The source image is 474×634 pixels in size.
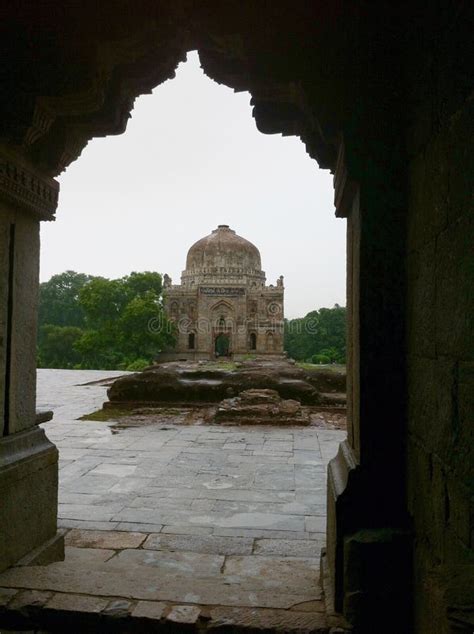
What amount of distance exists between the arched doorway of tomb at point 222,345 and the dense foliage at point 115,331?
557 cm

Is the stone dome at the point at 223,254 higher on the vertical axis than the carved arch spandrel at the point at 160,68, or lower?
higher

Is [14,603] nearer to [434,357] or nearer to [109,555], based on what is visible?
[109,555]

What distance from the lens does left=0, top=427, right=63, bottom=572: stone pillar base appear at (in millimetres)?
2461

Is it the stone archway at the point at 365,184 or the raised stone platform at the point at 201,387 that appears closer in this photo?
the stone archway at the point at 365,184

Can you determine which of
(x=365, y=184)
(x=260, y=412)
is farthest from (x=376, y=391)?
(x=260, y=412)

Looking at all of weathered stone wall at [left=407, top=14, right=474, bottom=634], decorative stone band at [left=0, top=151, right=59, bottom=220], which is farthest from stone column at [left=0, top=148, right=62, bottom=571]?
weathered stone wall at [left=407, top=14, right=474, bottom=634]

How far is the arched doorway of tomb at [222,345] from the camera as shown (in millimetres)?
40822

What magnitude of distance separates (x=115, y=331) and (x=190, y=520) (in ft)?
97.2

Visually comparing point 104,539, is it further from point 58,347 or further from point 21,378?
point 58,347

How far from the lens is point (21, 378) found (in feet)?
9.13

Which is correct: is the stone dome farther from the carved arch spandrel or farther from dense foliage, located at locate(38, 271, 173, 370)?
the carved arch spandrel

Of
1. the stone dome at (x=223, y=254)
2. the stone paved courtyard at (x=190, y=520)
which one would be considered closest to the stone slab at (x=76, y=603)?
the stone paved courtyard at (x=190, y=520)

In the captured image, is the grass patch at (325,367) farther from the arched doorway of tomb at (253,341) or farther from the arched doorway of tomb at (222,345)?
the arched doorway of tomb at (222,345)

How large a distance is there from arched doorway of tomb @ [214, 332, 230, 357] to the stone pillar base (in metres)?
37.3
